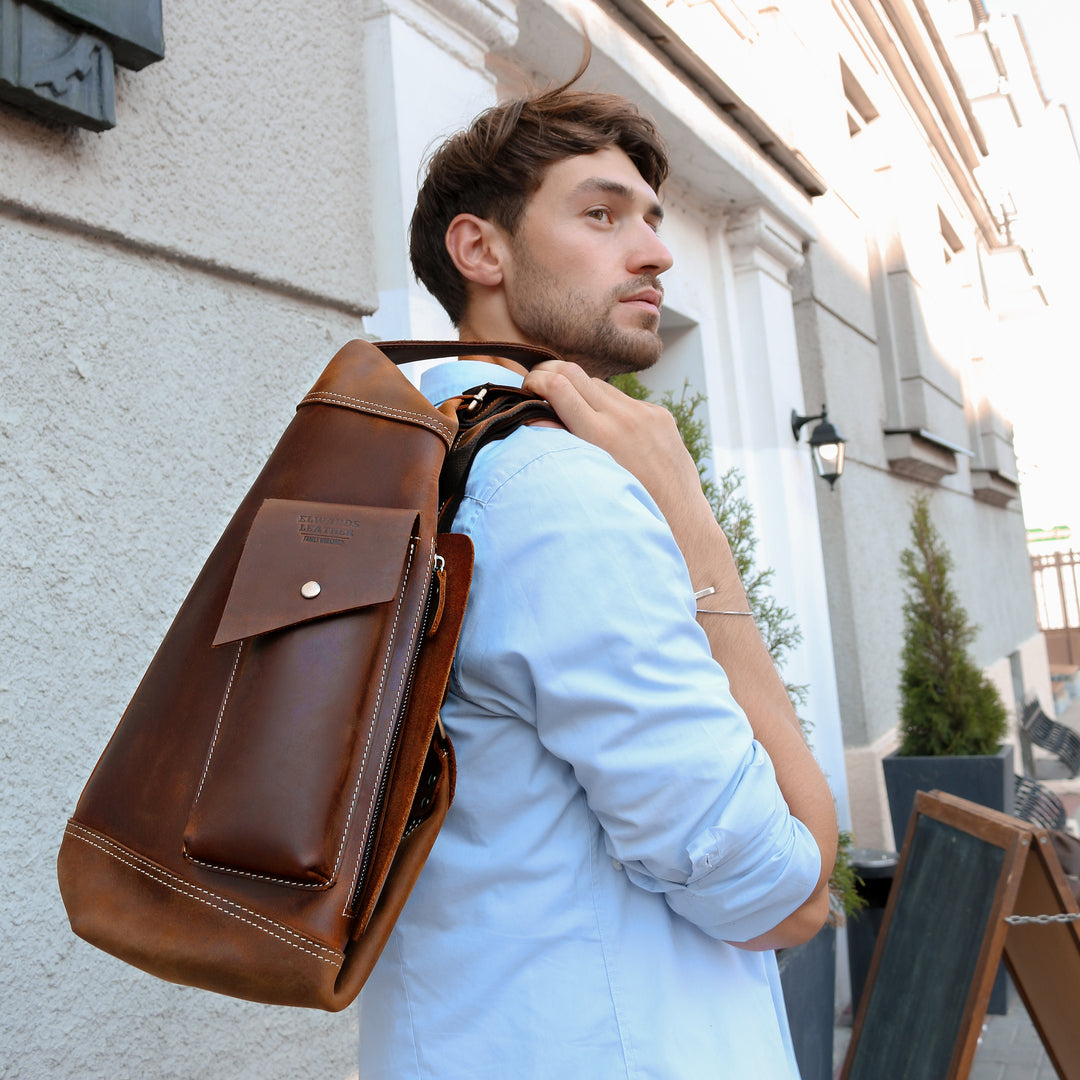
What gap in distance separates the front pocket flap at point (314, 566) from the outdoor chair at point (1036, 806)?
17.6ft

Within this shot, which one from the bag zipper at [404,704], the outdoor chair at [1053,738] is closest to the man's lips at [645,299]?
the bag zipper at [404,704]

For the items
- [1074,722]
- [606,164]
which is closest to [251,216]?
[606,164]

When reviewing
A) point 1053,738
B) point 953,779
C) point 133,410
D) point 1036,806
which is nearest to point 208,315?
point 133,410

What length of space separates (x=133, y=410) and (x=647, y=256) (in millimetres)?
1029

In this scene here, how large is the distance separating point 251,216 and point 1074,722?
13.3 metres

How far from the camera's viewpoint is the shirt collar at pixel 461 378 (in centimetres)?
127

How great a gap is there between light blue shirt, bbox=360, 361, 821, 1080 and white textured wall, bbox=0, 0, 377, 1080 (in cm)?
89

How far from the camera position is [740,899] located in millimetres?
990

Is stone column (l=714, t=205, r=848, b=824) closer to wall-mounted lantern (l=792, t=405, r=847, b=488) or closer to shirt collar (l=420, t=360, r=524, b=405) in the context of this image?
wall-mounted lantern (l=792, t=405, r=847, b=488)

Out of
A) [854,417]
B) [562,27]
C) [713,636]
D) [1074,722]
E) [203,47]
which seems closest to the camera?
[713,636]

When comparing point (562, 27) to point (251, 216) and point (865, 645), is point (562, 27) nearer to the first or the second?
point (251, 216)

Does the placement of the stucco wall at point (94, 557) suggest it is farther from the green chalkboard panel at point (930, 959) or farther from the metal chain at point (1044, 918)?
the metal chain at point (1044, 918)

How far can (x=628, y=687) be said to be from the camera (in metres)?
0.94

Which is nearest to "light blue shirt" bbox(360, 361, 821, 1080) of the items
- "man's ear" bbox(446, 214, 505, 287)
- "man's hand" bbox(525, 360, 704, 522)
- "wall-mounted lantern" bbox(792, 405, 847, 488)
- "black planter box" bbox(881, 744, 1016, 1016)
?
"man's hand" bbox(525, 360, 704, 522)
